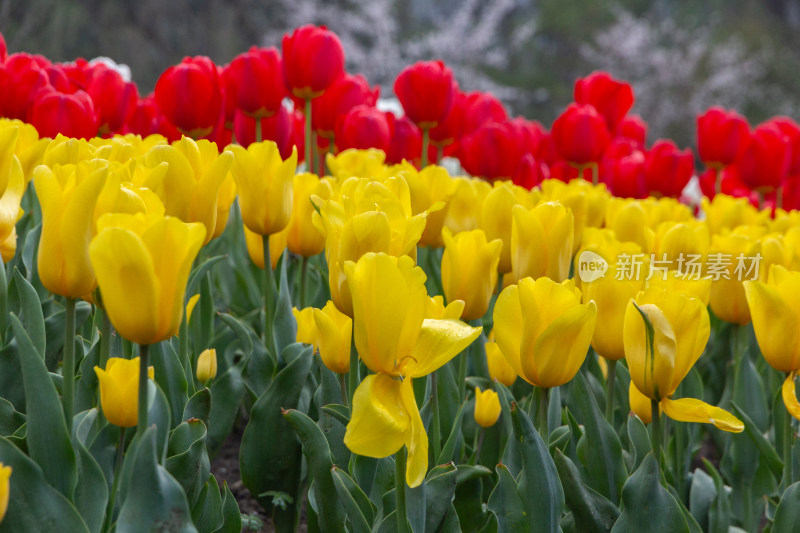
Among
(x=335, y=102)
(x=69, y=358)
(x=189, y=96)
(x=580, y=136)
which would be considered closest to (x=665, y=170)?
(x=580, y=136)

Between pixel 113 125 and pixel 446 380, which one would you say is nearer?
pixel 446 380

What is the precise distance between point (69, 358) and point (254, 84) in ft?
4.04

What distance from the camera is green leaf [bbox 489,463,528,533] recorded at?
92 cm

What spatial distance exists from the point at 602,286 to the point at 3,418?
72 cm

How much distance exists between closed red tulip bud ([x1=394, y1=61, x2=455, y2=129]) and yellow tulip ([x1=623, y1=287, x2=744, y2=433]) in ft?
4.42

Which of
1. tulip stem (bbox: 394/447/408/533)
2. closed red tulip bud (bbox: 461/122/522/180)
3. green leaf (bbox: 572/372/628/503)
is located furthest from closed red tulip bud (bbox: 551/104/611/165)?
tulip stem (bbox: 394/447/408/533)

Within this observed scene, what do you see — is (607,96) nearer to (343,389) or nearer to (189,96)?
(189,96)

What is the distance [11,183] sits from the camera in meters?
0.95

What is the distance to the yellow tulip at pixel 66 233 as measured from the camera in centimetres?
70

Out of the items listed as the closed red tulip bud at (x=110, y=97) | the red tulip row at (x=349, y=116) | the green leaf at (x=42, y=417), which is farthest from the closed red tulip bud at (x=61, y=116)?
the green leaf at (x=42, y=417)

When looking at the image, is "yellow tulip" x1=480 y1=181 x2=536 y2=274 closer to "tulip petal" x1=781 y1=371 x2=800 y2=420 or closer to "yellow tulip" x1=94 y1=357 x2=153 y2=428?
"tulip petal" x1=781 y1=371 x2=800 y2=420

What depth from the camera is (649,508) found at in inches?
35.4

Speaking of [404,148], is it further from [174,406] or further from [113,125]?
[174,406]

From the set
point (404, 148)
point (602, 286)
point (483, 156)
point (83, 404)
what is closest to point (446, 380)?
point (602, 286)
